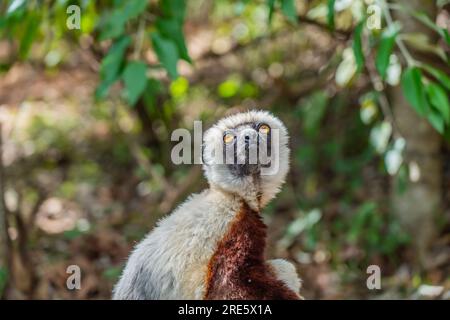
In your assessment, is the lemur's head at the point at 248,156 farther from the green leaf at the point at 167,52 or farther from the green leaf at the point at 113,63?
the green leaf at the point at 113,63

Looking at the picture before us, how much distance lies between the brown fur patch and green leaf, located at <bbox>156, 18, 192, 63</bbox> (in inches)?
52.0

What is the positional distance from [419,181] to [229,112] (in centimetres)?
173

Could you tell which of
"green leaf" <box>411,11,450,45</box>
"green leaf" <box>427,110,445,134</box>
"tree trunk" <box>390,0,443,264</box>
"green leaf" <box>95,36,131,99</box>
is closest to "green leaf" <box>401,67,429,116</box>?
"green leaf" <box>427,110,445,134</box>

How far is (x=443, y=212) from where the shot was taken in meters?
6.10

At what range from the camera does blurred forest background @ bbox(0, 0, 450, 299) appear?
440 centimetres

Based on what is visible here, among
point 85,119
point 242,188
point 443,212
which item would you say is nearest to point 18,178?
point 85,119

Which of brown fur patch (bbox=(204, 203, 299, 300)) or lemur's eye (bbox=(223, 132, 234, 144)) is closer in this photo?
brown fur patch (bbox=(204, 203, 299, 300))

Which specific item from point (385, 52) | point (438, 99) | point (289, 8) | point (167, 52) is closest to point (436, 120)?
point (438, 99)

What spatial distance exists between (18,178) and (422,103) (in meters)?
5.38

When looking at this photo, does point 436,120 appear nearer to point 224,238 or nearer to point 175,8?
point 224,238

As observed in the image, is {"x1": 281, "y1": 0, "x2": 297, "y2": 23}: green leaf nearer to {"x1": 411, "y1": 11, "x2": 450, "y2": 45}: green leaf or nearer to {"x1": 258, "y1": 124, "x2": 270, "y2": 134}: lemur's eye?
{"x1": 411, "y1": 11, "x2": 450, "y2": 45}: green leaf

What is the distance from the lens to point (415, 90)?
3.82 m

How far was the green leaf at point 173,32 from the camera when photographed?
4.11 metres

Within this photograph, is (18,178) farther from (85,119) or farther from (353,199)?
(353,199)
